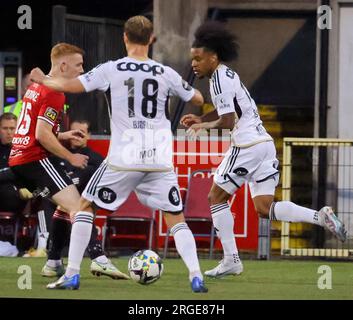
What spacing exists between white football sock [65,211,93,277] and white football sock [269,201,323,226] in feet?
8.08

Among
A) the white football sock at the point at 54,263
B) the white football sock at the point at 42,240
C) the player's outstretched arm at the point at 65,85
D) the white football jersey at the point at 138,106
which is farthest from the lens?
the white football sock at the point at 42,240

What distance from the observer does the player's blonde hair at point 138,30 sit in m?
12.6

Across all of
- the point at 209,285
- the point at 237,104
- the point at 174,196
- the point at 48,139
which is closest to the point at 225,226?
the point at 209,285

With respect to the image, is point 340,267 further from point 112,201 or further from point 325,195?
point 112,201

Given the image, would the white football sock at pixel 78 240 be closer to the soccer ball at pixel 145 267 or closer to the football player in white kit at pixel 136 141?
the football player in white kit at pixel 136 141

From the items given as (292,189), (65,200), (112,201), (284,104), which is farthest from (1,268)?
(284,104)

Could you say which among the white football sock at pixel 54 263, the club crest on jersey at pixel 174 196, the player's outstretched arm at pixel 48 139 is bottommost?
the white football sock at pixel 54 263

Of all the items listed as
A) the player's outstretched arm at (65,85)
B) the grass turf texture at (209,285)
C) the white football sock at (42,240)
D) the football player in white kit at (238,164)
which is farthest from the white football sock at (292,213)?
the white football sock at (42,240)

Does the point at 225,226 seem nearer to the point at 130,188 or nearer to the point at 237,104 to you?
the point at 237,104

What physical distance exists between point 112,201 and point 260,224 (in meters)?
6.21

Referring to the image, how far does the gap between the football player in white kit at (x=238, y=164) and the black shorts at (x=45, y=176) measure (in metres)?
1.59

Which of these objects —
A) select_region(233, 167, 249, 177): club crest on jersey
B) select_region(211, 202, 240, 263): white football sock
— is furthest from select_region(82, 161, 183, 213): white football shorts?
select_region(211, 202, 240, 263): white football sock

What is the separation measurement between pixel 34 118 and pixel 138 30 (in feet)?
6.42

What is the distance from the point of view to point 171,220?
12773 millimetres
